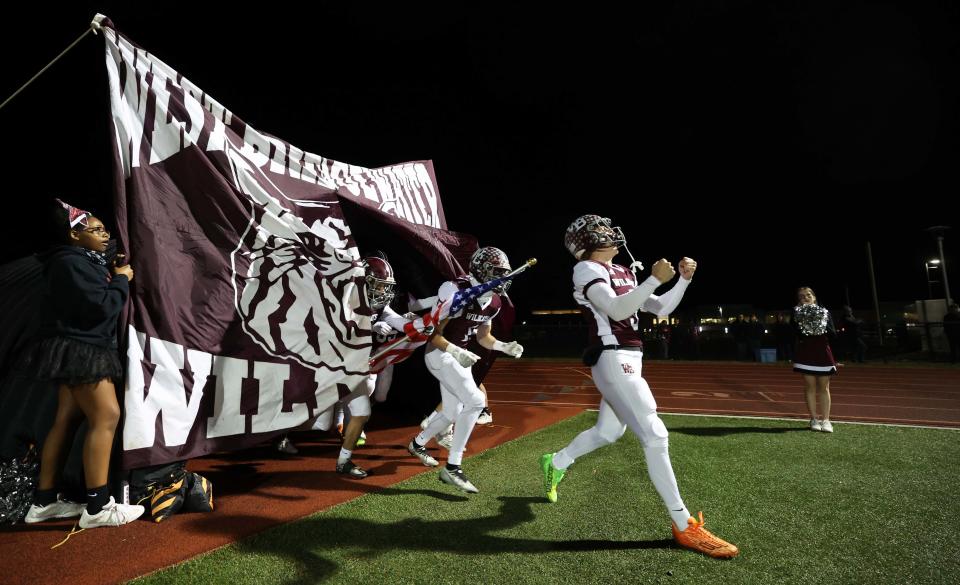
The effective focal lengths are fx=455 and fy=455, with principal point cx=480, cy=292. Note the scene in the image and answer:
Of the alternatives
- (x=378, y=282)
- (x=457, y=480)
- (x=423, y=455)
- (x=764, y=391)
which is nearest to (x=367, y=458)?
(x=423, y=455)

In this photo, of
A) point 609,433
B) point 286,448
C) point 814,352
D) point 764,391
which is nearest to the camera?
point 609,433

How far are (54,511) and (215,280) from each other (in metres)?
2.25

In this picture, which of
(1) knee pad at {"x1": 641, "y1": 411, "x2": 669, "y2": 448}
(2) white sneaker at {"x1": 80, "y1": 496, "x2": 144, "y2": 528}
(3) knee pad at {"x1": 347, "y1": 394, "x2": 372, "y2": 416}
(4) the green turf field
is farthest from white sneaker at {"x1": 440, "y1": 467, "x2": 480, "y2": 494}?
(2) white sneaker at {"x1": 80, "y1": 496, "x2": 144, "y2": 528}

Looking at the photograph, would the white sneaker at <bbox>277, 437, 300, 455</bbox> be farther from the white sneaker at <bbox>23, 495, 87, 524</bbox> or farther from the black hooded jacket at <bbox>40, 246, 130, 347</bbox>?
the black hooded jacket at <bbox>40, 246, 130, 347</bbox>

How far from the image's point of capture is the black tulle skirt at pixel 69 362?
11.1ft

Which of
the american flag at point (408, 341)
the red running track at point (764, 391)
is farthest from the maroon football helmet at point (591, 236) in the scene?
the red running track at point (764, 391)

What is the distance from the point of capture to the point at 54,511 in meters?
3.77

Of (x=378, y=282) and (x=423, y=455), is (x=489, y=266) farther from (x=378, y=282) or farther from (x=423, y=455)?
(x=423, y=455)

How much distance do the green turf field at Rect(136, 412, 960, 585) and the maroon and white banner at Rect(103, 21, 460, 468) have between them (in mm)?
1206

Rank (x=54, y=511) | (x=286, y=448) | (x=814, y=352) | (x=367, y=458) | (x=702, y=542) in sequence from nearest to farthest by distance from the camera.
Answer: (x=702, y=542)
(x=54, y=511)
(x=367, y=458)
(x=286, y=448)
(x=814, y=352)

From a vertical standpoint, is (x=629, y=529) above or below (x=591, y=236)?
below

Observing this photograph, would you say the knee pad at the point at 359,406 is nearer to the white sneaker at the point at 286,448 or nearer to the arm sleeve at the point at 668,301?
the white sneaker at the point at 286,448

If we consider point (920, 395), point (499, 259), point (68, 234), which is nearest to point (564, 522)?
point (499, 259)

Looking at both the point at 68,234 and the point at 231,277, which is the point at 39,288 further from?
the point at 231,277
